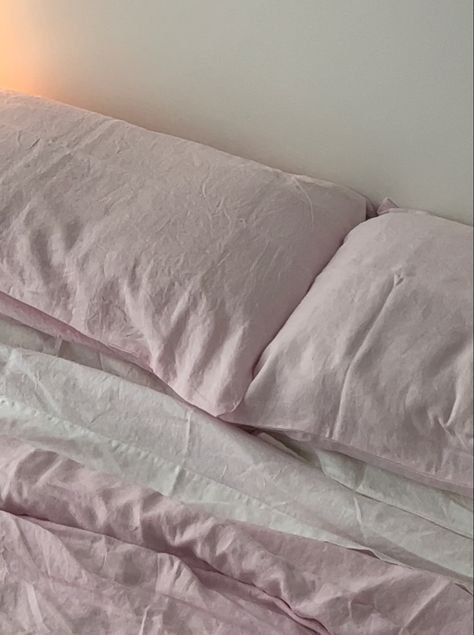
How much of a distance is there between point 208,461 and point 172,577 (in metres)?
0.16

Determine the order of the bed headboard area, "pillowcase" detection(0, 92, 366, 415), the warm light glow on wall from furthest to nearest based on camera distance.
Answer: the warm light glow on wall < "pillowcase" detection(0, 92, 366, 415) < the bed headboard area

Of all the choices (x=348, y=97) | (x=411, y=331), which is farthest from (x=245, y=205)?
(x=411, y=331)

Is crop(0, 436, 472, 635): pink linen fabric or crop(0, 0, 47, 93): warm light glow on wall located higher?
crop(0, 0, 47, 93): warm light glow on wall

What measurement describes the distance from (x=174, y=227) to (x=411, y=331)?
0.37 metres

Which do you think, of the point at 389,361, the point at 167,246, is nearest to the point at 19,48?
the point at 167,246

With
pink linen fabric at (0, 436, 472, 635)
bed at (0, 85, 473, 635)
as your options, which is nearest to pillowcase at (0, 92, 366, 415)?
bed at (0, 85, 473, 635)

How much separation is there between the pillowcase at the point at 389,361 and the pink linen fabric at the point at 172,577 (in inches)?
4.9

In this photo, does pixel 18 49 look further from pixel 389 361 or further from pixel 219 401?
pixel 389 361

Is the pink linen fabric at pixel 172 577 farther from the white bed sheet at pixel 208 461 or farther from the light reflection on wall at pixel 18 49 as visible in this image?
the light reflection on wall at pixel 18 49

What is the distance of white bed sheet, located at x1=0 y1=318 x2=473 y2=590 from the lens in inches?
38.6

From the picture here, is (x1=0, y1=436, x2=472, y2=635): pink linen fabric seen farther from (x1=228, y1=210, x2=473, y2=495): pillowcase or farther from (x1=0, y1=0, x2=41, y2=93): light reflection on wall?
(x1=0, y1=0, x2=41, y2=93): light reflection on wall

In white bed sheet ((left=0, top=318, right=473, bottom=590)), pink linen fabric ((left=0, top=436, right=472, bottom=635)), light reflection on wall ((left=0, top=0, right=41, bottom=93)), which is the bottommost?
pink linen fabric ((left=0, top=436, right=472, bottom=635))

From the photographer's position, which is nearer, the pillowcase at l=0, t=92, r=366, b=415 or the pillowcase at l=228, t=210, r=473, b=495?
the pillowcase at l=228, t=210, r=473, b=495

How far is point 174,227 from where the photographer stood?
1.17 meters
